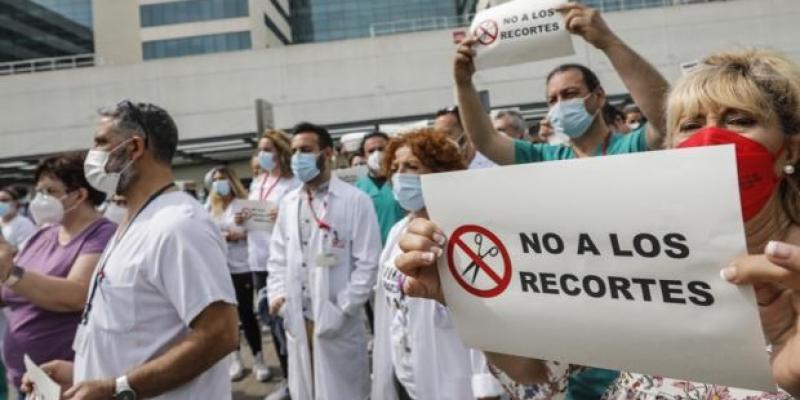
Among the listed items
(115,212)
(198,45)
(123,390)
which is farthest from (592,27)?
(198,45)

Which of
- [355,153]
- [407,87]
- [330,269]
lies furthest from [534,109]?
[330,269]

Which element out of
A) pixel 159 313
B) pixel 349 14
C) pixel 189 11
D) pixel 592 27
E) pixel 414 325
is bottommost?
pixel 414 325

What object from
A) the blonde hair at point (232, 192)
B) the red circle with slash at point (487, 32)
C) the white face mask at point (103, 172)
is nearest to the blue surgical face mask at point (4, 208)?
the blonde hair at point (232, 192)

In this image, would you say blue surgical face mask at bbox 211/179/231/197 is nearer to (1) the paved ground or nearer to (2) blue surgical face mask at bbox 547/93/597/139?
(1) the paved ground

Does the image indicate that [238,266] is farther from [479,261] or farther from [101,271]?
[479,261]

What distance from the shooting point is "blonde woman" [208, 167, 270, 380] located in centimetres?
561

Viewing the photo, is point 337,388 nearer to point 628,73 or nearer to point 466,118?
point 466,118

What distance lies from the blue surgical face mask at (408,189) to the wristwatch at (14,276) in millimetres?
1684

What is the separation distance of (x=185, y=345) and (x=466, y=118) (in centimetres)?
161

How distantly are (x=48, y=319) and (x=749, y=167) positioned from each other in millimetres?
2801

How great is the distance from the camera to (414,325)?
2.88 m

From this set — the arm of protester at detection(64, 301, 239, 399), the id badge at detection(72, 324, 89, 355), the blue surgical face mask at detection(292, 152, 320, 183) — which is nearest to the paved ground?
the blue surgical face mask at detection(292, 152, 320, 183)

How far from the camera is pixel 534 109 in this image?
73.9ft

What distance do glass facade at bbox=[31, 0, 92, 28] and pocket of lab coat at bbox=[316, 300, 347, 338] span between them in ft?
172
